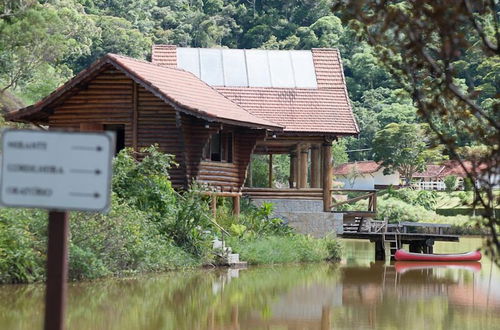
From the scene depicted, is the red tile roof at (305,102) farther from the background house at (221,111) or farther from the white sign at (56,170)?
the white sign at (56,170)

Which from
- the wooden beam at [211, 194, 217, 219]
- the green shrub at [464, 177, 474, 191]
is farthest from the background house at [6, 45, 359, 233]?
the green shrub at [464, 177, 474, 191]

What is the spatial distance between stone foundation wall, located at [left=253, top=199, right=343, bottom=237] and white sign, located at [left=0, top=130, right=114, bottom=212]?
93.4ft

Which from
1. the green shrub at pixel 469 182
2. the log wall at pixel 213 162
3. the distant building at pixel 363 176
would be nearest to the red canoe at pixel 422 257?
the log wall at pixel 213 162

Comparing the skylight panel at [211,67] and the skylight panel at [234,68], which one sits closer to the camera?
the skylight panel at [211,67]

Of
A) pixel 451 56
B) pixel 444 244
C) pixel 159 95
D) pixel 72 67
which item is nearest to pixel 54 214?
pixel 451 56

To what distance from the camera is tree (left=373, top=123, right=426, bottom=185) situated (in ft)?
224

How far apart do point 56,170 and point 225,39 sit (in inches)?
3517

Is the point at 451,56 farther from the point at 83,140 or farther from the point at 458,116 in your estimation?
the point at 83,140

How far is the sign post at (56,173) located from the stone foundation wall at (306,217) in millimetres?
28452

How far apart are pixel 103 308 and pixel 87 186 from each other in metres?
12.2

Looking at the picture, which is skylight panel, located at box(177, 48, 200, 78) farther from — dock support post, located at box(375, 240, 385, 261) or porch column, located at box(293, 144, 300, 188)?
dock support post, located at box(375, 240, 385, 261)

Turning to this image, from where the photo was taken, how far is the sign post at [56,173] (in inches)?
208

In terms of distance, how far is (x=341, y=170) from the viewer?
270 feet

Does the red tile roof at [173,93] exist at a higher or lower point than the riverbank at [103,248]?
higher
